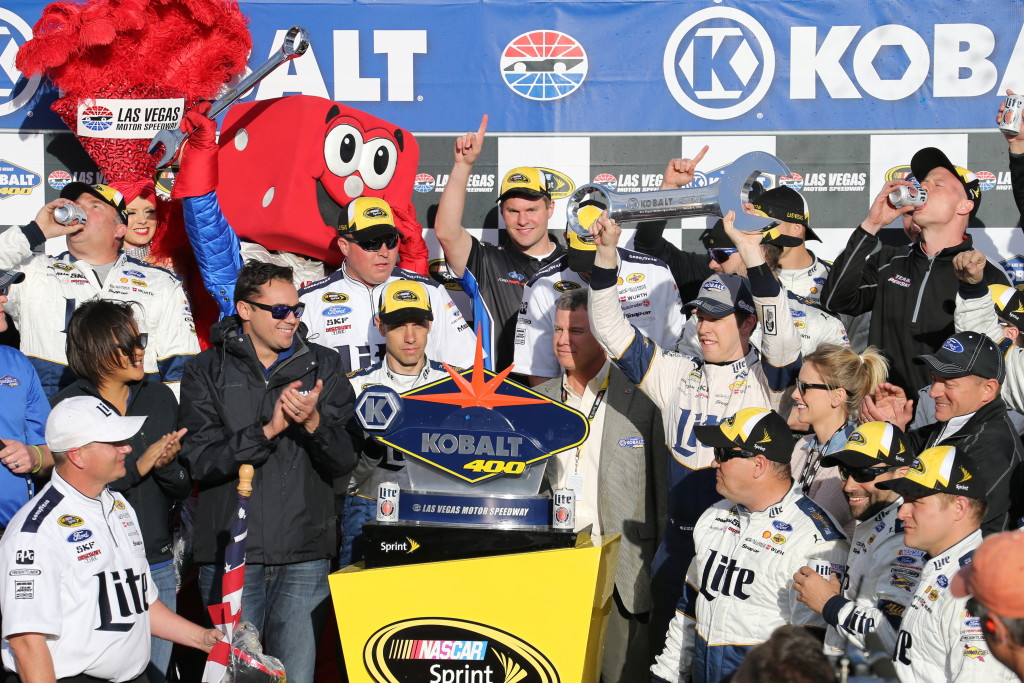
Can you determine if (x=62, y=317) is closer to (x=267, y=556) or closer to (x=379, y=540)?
(x=267, y=556)

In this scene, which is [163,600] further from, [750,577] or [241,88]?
[241,88]

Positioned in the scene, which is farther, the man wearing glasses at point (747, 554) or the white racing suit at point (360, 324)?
the white racing suit at point (360, 324)

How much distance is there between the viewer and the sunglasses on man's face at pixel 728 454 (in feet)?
12.0

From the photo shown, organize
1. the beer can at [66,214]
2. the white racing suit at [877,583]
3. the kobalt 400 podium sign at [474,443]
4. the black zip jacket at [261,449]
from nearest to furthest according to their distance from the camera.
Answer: the white racing suit at [877,583] → the kobalt 400 podium sign at [474,443] → the black zip jacket at [261,449] → the beer can at [66,214]

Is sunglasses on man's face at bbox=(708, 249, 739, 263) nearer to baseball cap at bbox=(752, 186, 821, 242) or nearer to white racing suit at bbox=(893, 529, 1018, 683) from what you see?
baseball cap at bbox=(752, 186, 821, 242)

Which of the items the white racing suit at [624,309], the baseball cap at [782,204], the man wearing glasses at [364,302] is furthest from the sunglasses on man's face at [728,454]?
the man wearing glasses at [364,302]

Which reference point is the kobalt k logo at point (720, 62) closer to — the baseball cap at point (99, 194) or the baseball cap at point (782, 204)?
the baseball cap at point (782, 204)

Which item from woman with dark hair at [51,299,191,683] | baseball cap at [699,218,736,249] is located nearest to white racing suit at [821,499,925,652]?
baseball cap at [699,218,736,249]

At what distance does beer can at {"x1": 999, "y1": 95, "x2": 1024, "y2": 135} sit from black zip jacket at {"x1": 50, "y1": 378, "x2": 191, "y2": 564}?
11.4 ft

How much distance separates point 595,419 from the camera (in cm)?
456

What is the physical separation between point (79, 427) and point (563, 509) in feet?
4.80

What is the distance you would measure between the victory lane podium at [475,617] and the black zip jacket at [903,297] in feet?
6.38

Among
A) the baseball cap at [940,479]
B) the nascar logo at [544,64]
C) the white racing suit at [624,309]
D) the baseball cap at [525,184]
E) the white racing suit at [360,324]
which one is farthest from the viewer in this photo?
the nascar logo at [544,64]

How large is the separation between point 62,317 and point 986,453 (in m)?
3.68
